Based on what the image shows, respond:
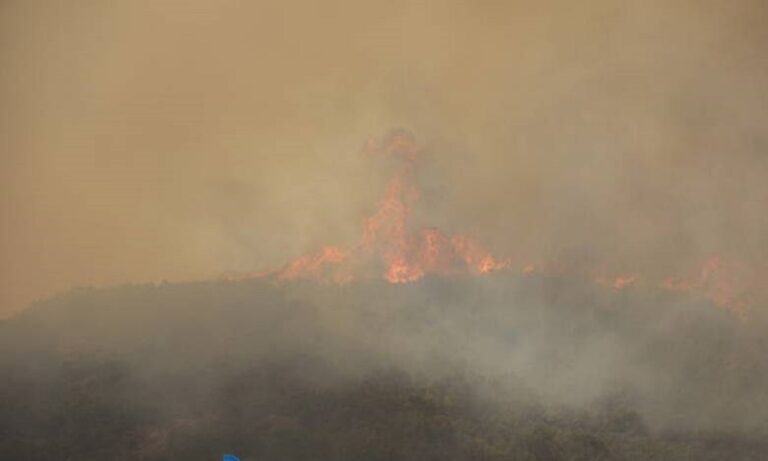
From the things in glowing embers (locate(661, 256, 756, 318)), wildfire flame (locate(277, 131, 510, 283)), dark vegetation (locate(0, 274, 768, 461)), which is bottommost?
dark vegetation (locate(0, 274, 768, 461))

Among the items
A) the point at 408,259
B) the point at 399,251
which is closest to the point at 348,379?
the point at 408,259

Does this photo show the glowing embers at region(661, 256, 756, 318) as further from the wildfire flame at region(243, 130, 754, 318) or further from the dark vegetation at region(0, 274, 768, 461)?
the dark vegetation at region(0, 274, 768, 461)

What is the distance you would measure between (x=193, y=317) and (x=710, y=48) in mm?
15502

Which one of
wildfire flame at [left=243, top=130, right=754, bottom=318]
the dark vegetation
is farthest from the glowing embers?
the dark vegetation

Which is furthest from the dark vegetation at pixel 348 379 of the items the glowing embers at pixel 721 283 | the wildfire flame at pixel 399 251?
the glowing embers at pixel 721 283

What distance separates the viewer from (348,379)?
20.4 m

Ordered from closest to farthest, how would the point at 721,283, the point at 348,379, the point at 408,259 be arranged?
the point at 348,379 → the point at 721,283 → the point at 408,259

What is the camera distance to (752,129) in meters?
25.7

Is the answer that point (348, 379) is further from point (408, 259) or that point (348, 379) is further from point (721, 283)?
point (721, 283)

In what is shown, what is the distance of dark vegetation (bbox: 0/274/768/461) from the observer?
1800 cm

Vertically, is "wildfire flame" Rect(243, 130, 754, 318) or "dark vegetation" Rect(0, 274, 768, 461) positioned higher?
"wildfire flame" Rect(243, 130, 754, 318)

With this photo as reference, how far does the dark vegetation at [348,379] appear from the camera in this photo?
709 inches

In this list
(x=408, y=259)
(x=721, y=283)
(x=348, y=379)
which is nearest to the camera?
(x=348, y=379)

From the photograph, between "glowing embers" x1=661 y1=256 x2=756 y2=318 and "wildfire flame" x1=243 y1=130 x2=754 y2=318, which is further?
"wildfire flame" x1=243 y1=130 x2=754 y2=318
